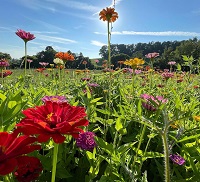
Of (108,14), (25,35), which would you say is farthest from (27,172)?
(25,35)

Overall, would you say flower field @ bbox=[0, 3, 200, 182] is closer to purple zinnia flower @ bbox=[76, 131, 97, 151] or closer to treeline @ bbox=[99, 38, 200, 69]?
purple zinnia flower @ bbox=[76, 131, 97, 151]

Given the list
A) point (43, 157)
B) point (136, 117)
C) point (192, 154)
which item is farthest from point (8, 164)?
point (192, 154)

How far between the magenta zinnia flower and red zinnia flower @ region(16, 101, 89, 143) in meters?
1.77

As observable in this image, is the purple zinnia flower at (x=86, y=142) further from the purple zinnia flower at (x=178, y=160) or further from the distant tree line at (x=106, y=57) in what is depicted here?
the distant tree line at (x=106, y=57)

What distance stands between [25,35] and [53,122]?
1878 mm

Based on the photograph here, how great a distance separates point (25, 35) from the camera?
7.40 feet

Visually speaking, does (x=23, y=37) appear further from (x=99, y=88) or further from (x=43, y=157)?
(x=43, y=157)

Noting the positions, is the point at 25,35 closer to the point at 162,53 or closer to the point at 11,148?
the point at 11,148

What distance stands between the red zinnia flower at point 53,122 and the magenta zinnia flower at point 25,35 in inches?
69.5

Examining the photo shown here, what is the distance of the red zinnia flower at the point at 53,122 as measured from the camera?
51cm

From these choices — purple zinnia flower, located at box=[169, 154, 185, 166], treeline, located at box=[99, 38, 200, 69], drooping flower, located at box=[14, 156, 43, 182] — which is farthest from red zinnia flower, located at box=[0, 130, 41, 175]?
treeline, located at box=[99, 38, 200, 69]

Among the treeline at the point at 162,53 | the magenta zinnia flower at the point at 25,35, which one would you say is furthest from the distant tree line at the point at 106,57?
the magenta zinnia flower at the point at 25,35

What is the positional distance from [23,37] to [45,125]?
1.89 metres

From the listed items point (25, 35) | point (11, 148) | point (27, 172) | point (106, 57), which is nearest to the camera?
point (11, 148)
